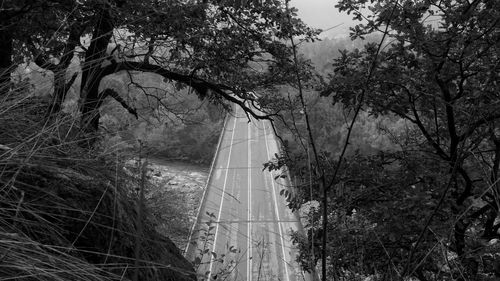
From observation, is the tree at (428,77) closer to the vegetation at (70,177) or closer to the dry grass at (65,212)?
the vegetation at (70,177)

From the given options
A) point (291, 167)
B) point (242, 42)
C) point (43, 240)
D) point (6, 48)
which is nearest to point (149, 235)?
point (43, 240)

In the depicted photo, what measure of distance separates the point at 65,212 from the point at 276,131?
4.36 metres

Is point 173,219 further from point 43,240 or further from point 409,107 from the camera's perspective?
point 409,107

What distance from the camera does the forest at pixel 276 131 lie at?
59.1 inches

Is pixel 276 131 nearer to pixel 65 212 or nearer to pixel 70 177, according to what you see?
pixel 70 177

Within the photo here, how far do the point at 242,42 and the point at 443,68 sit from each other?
292cm

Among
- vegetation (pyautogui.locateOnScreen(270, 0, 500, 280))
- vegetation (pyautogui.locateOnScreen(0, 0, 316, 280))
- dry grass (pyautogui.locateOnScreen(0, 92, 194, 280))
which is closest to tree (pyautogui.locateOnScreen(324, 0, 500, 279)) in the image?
vegetation (pyautogui.locateOnScreen(270, 0, 500, 280))

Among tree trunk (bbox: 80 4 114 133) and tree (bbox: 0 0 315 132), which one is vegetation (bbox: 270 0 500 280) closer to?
tree (bbox: 0 0 315 132)

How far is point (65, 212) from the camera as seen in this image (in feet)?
5.48

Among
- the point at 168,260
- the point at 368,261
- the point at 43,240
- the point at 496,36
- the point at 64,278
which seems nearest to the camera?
the point at 64,278

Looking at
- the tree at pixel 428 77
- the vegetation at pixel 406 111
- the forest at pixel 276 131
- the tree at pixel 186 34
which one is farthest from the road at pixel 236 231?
the tree at pixel 428 77

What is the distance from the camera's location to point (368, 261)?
4559 mm

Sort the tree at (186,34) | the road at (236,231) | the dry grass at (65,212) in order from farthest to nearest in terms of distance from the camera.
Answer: the tree at (186,34) < the road at (236,231) < the dry grass at (65,212)

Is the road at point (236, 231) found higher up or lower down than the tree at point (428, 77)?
lower down
